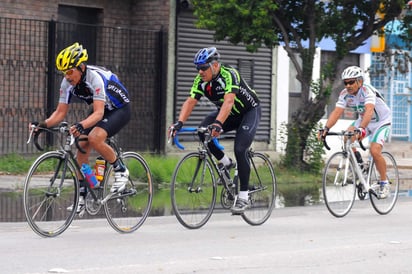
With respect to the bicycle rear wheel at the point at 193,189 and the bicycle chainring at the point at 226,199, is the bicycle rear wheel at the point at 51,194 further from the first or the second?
the bicycle chainring at the point at 226,199

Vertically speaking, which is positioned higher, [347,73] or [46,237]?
[347,73]

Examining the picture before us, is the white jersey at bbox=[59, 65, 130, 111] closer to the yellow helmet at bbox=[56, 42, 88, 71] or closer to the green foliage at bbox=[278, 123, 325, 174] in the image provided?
the yellow helmet at bbox=[56, 42, 88, 71]

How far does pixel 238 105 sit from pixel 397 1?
773 centimetres

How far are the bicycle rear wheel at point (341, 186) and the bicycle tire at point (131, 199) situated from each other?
279 centimetres

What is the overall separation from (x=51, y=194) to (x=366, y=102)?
181 inches

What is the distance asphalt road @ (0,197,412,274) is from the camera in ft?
28.3

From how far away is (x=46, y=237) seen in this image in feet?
32.9

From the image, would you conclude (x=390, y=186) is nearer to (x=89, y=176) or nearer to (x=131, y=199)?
(x=131, y=199)

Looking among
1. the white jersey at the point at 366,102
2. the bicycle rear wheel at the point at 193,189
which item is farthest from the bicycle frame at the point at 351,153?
the bicycle rear wheel at the point at 193,189

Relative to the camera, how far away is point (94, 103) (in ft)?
33.3

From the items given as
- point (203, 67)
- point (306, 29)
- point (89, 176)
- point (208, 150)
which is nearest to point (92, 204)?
point (89, 176)

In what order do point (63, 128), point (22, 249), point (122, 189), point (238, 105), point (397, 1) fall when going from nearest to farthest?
point (22, 249), point (63, 128), point (122, 189), point (238, 105), point (397, 1)

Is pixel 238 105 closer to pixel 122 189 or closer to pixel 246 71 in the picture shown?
pixel 122 189

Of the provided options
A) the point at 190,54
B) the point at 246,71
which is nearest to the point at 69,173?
the point at 190,54
